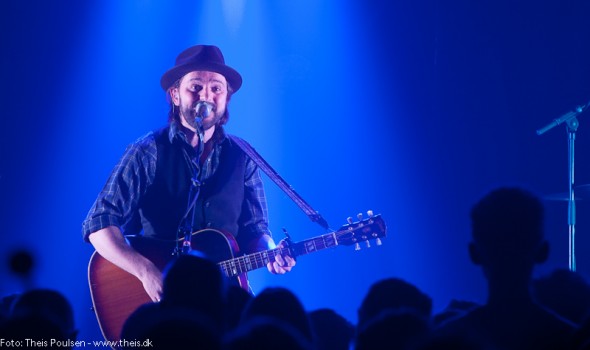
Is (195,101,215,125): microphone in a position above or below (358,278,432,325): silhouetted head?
above

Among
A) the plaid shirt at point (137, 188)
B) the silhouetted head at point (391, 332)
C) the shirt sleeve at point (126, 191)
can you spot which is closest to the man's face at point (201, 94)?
the plaid shirt at point (137, 188)

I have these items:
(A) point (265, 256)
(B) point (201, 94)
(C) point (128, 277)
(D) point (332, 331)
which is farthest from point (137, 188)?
(D) point (332, 331)

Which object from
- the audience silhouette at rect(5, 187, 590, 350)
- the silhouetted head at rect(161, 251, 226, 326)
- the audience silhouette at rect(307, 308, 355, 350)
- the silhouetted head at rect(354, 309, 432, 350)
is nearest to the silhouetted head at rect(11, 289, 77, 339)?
the audience silhouette at rect(5, 187, 590, 350)

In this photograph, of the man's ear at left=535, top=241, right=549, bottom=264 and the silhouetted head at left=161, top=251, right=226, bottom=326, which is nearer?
the silhouetted head at left=161, top=251, right=226, bottom=326

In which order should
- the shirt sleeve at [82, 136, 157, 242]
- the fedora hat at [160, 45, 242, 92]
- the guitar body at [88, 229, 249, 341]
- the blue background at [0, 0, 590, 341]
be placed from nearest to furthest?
the guitar body at [88, 229, 249, 341] → the shirt sleeve at [82, 136, 157, 242] → the fedora hat at [160, 45, 242, 92] → the blue background at [0, 0, 590, 341]

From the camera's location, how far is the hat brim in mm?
5355

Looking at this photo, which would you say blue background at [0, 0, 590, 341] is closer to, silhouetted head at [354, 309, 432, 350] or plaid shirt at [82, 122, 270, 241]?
plaid shirt at [82, 122, 270, 241]

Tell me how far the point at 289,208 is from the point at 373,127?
48.8 inches

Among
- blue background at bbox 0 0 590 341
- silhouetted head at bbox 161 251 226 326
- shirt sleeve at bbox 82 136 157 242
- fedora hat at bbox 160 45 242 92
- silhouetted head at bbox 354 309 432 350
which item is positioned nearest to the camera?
silhouetted head at bbox 354 309 432 350

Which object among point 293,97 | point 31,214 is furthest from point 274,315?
point 293,97

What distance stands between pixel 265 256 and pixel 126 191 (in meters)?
1.14

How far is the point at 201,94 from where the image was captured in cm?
527

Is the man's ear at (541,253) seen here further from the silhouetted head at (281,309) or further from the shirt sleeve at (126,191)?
the shirt sleeve at (126,191)

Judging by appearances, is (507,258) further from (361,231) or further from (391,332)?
(361,231)
